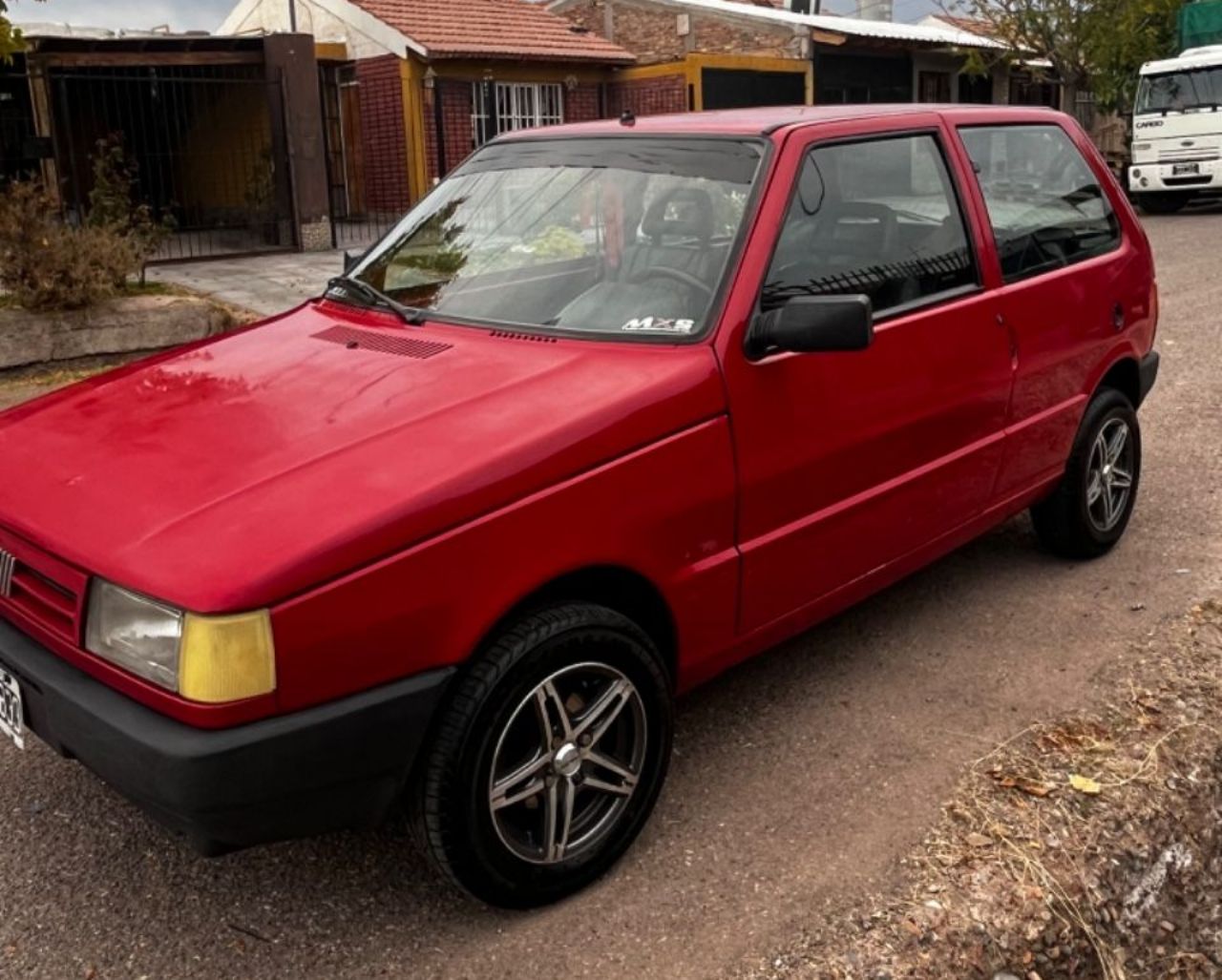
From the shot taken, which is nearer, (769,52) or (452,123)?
(452,123)

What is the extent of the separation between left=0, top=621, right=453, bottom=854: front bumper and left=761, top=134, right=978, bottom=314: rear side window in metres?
1.55

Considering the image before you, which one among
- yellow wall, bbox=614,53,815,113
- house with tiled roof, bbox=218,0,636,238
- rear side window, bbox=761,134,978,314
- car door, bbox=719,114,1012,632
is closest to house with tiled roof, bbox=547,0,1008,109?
yellow wall, bbox=614,53,815,113

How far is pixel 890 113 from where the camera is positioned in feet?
12.7

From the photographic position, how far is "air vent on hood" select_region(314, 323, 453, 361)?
3223mm

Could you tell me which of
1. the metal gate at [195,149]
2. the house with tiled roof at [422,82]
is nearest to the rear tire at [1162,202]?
the house with tiled roof at [422,82]

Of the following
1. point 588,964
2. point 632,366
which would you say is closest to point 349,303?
point 632,366

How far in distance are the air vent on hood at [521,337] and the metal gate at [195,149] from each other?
12831mm

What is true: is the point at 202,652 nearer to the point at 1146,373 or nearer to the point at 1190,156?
the point at 1146,373

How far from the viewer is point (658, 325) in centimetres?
317

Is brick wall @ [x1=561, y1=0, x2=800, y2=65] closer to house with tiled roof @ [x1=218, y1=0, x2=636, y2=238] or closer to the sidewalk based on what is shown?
house with tiled roof @ [x1=218, y1=0, x2=636, y2=238]

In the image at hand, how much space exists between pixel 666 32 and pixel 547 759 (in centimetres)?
2456

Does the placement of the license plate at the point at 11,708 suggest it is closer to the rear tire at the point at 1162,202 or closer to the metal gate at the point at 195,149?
the metal gate at the point at 195,149

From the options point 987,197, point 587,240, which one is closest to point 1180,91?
point 987,197

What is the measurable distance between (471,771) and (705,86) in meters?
20.5
